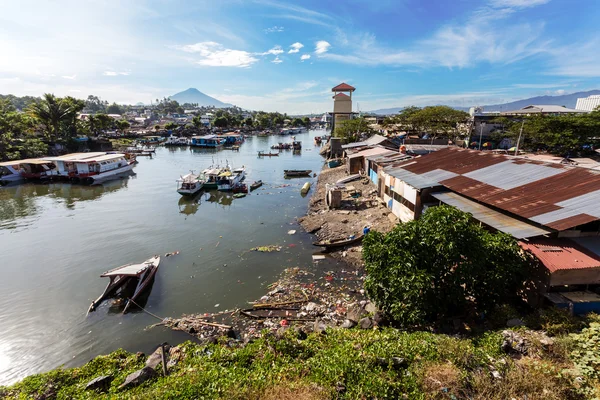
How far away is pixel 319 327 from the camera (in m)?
9.61

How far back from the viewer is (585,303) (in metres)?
7.78

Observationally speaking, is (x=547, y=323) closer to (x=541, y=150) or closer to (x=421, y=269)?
(x=421, y=269)

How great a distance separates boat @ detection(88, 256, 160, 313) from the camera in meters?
12.9

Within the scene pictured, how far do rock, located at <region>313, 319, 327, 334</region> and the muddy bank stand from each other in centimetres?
531

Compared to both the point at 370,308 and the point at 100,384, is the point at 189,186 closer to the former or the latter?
the point at 100,384

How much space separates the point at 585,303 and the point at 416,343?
16.7 ft

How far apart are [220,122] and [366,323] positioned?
10367 cm

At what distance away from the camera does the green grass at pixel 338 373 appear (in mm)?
5699

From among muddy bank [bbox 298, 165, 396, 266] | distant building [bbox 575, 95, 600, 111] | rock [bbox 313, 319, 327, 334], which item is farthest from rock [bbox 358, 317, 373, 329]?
distant building [bbox 575, 95, 600, 111]

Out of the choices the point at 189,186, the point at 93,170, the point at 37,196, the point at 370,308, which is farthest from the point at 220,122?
the point at 370,308

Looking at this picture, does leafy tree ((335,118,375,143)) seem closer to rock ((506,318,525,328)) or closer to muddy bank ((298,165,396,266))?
muddy bank ((298,165,396,266))

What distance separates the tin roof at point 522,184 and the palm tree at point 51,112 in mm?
59481

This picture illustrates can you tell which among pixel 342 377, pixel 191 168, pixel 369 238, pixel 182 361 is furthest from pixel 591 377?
pixel 191 168

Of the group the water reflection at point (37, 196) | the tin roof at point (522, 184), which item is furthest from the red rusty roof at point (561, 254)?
the water reflection at point (37, 196)
